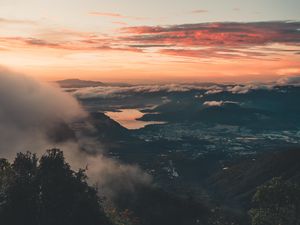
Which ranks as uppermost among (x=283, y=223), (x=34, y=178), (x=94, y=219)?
(x=34, y=178)

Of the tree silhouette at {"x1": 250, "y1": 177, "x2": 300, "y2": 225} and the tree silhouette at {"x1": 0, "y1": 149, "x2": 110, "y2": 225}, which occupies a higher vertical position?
the tree silhouette at {"x1": 0, "y1": 149, "x2": 110, "y2": 225}

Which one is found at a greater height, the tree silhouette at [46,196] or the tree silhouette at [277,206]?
the tree silhouette at [46,196]

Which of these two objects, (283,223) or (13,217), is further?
(283,223)

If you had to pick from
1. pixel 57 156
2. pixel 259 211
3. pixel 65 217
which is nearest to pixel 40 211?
pixel 65 217

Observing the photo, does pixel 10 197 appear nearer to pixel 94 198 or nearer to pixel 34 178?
pixel 34 178

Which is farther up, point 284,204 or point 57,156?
point 57,156

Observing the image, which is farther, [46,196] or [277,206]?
[277,206]

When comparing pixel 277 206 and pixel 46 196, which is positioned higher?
pixel 46 196

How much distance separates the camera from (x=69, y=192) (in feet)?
276

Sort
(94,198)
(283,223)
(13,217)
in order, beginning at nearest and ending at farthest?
1. (13,217)
2. (94,198)
3. (283,223)

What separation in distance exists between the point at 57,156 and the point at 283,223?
223ft

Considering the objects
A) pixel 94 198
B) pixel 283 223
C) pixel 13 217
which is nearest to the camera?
pixel 13 217

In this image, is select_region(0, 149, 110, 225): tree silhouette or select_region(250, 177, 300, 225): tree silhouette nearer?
select_region(0, 149, 110, 225): tree silhouette

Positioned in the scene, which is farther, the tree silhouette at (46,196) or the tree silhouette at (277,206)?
the tree silhouette at (277,206)
